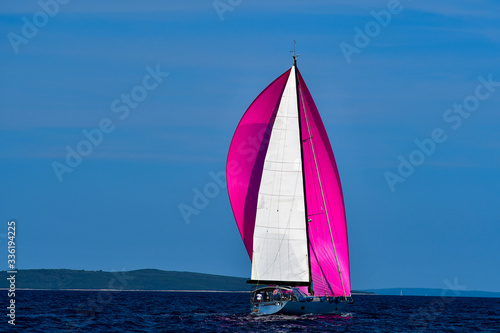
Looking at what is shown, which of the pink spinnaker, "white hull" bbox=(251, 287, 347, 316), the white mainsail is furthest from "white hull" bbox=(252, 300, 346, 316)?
the white mainsail

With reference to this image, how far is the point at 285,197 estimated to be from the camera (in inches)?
1799

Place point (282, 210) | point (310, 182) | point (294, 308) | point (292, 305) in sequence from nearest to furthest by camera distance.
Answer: point (292, 305) → point (294, 308) → point (282, 210) → point (310, 182)

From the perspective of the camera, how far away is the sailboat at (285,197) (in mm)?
45562

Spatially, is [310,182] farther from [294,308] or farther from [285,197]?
[294,308]

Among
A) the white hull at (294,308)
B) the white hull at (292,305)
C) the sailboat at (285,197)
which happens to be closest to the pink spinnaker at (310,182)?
the sailboat at (285,197)

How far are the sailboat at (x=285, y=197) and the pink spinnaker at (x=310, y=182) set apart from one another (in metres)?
0.06

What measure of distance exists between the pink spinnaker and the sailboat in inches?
2.2

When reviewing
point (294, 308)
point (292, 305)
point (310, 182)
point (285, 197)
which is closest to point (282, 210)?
point (285, 197)

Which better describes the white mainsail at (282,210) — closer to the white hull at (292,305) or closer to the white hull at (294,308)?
the white hull at (292,305)

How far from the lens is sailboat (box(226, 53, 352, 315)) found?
45.6 metres

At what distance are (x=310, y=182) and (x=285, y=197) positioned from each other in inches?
103

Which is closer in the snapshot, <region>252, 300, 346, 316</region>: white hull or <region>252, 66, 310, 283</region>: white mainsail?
<region>252, 300, 346, 316</region>: white hull

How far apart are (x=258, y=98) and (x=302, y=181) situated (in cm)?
529

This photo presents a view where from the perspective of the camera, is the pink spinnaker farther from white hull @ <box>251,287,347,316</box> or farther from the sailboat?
white hull @ <box>251,287,347,316</box>
